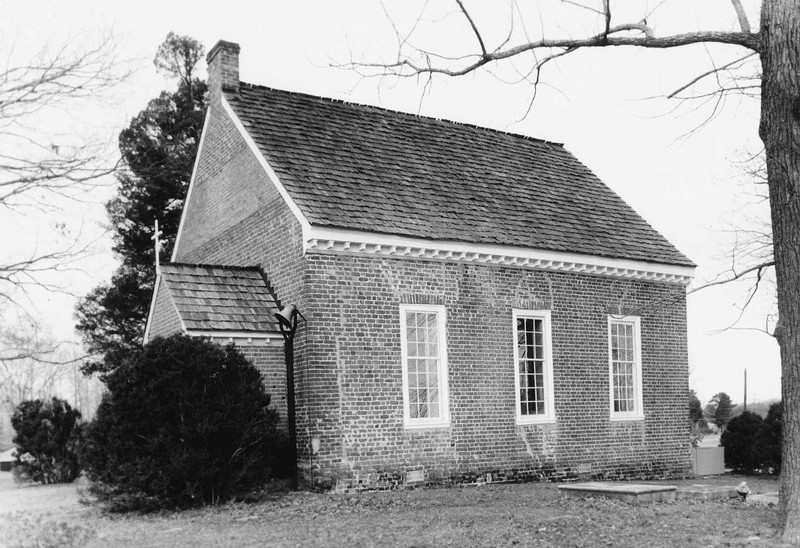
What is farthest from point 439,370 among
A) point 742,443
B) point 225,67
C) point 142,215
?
point 142,215

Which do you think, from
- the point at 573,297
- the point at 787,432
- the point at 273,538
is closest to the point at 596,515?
the point at 787,432

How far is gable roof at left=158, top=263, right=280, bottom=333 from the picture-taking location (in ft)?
53.5

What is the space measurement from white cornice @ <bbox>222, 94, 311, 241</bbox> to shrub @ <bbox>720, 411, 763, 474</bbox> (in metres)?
16.3

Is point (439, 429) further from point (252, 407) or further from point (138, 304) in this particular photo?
point (138, 304)

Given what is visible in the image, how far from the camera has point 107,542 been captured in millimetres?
10906

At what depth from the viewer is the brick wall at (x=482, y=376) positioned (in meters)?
16.2

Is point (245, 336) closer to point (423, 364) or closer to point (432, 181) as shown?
point (423, 364)

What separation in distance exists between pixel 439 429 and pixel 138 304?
15953mm

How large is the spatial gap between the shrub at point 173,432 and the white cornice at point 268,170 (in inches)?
115

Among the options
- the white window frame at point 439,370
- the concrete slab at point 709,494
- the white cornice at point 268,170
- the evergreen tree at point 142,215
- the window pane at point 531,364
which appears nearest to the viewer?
the concrete slab at point 709,494

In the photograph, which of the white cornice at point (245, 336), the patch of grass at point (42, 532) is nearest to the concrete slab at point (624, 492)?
the white cornice at point (245, 336)

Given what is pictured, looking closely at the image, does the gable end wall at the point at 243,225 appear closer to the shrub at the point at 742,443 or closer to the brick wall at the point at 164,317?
the brick wall at the point at 164,317

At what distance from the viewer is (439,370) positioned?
17.6 metres

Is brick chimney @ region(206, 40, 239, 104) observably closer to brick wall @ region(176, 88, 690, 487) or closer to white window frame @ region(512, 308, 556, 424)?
brick wall @ region(176, 88, 690, 487)
